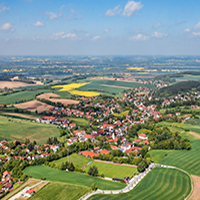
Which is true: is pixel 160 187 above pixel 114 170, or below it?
above

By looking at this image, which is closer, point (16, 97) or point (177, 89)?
point (16, 97)

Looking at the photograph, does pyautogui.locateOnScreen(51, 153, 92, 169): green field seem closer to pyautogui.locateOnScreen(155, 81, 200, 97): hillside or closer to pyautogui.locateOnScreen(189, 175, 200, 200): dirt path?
pyautogui.locateOnScreen(189, 175, 200, 200): dirt path

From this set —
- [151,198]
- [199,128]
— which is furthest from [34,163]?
[199,128]

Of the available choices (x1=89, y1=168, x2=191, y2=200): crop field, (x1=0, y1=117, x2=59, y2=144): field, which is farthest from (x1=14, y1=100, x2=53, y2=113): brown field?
(x1=89, y1=168, x2=191, y2=200): crop field

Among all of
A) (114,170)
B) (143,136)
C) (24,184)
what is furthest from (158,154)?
(24,184)

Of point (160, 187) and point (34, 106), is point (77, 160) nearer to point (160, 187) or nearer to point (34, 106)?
point (160, 187)

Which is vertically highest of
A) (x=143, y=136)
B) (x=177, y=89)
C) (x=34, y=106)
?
(x=177, y=89)

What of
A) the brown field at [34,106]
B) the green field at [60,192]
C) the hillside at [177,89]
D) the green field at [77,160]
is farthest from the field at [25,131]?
the hillside at [177,89]
